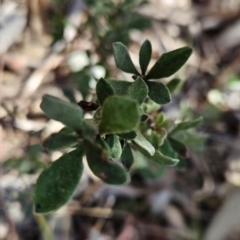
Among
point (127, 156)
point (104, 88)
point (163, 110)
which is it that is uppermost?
point (104, 88)

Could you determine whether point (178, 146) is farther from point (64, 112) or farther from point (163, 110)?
point (163, 110)

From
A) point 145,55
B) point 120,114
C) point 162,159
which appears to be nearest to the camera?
point 120,114

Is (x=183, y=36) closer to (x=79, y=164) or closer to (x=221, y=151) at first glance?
(x=221, y=151)

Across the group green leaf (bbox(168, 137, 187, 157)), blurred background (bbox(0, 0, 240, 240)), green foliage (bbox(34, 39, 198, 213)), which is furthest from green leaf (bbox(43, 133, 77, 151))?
blurred background (bbox(0, 0, 240, 240))

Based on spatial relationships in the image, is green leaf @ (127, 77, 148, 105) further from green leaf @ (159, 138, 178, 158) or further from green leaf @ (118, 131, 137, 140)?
green leaf @ (159, 138, 178, 158)

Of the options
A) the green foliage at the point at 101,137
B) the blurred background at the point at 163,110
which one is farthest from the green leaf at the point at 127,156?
the blurred background at the point at 163,110

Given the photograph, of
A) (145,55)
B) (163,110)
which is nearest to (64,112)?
(145,55)
